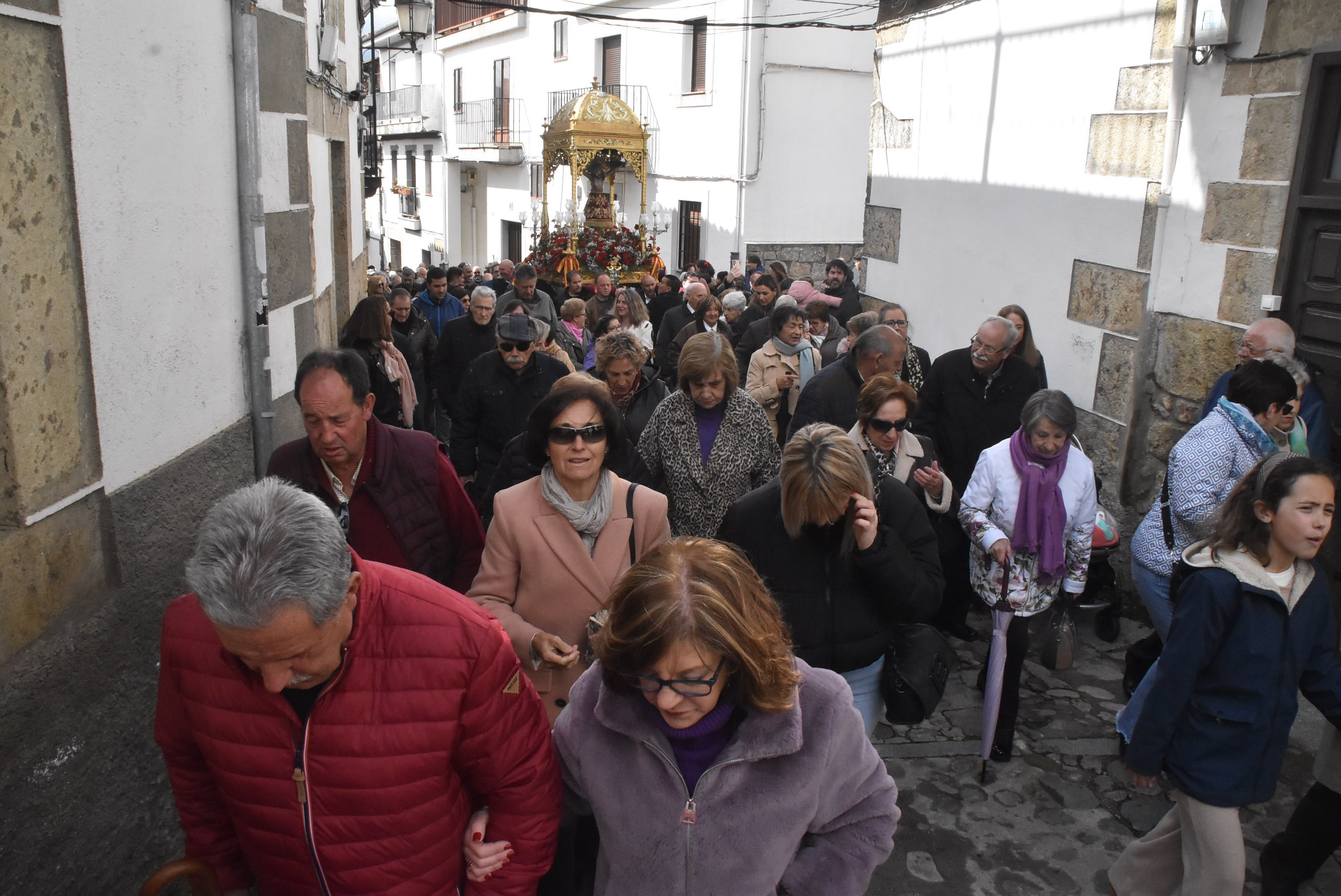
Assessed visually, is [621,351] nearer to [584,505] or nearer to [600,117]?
[584,505]

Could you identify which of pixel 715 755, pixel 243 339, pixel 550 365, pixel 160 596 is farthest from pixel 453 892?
pixel 550 365

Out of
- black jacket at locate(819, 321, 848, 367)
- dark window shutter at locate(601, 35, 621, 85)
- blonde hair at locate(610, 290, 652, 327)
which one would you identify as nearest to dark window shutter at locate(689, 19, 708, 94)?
dark window shutter at locate(601, 35, 621, 85)

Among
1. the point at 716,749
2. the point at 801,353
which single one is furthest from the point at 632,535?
the point at 801,353

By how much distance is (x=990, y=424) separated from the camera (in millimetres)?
5398

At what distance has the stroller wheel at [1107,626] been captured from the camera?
552cm

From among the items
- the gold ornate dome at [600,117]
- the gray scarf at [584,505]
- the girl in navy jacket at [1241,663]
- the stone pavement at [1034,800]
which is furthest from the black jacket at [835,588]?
the gold ornate dome at [600,117]

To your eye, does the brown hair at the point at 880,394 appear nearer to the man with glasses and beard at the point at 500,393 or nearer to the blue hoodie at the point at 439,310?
the man with glasses and beard at the point at 500,393

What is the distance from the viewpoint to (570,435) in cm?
302

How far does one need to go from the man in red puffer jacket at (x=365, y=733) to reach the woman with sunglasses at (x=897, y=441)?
234 cm

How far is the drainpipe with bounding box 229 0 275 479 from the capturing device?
3.76 m

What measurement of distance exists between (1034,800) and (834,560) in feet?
5.59

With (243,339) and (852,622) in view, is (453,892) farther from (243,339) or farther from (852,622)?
(243,339)

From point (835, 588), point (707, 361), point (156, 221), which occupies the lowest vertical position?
point (835, 588)

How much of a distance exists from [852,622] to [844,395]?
216 centimetres
